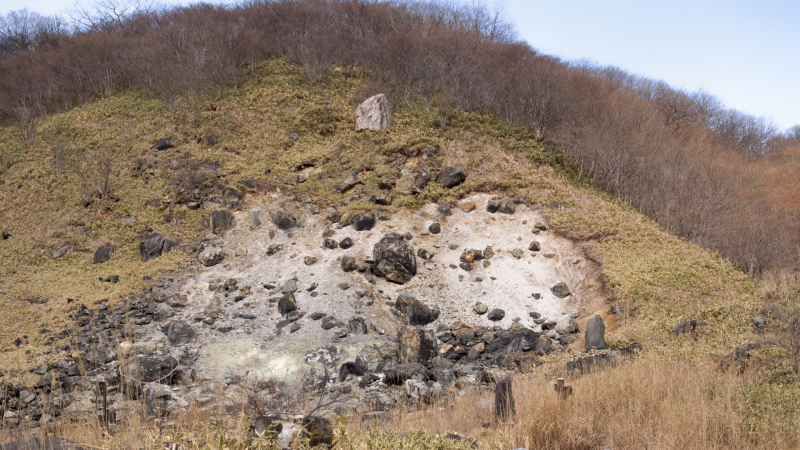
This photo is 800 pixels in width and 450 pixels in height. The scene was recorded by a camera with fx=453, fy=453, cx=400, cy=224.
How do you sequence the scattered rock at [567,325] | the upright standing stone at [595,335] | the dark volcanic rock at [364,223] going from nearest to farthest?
the upright standing stone at [595,335] < the scattered rock at [567,325] < the dark volcanic rock at [364,223]

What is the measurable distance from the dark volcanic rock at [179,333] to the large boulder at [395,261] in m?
5.43

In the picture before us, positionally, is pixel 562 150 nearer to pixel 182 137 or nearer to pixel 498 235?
pixel 498 235

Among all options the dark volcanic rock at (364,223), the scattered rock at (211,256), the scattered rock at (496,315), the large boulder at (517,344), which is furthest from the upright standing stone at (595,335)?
the scattered rock at (211,256)

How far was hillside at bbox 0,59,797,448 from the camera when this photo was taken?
8.28 m

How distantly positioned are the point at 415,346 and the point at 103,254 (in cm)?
1173

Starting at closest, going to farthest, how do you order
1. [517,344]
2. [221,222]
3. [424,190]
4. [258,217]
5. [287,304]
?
[517,344]
[287,304]
[221,222]
[258,217]
[424,190]

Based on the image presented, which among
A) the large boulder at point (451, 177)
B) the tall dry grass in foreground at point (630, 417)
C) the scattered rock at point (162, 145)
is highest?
the scattered rock at point (162, 145)

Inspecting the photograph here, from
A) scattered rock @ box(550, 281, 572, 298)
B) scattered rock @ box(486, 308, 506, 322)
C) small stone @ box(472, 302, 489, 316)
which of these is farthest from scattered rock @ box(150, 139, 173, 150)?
scattered rock @ box(550, 281, 572, 298)

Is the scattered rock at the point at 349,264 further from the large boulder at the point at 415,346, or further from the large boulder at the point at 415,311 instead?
the large boulder at the point at 415,346

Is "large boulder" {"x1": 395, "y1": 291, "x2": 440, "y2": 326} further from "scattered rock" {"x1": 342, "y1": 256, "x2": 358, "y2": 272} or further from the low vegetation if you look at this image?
the low vegetation

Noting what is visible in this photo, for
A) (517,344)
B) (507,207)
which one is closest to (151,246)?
(517,344)

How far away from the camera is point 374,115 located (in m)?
21.8

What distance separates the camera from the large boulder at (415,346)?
1002 centimetres

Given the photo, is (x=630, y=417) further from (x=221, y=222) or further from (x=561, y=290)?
(x=221, y=222)
